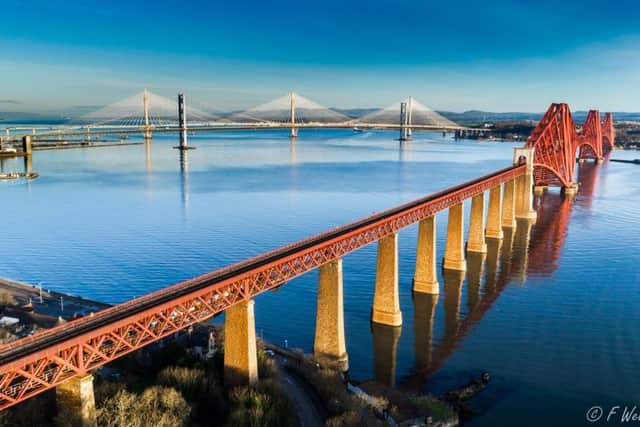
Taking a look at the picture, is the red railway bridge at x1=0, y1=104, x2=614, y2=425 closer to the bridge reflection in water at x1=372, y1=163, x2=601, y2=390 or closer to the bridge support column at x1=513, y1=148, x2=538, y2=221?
the bridge reflection in water at x1=372, y1=163, x2=601, y2=390

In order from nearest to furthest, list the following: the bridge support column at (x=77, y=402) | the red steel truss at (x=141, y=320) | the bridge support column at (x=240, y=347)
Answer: the red steel truss at (x=141, y=320), the bridge support column at (x=77, y=402), the bridge support column at (x=240, y=347)

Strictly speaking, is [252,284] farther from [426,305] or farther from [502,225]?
→ [502,225]

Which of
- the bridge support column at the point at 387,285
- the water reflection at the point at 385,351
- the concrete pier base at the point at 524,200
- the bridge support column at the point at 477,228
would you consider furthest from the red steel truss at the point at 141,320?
the concrete pier base at the point at 524,200

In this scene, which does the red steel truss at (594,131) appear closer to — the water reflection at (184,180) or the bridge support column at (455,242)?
the water reflection at (184,180)

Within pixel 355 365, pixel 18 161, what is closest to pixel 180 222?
pixel 355 365

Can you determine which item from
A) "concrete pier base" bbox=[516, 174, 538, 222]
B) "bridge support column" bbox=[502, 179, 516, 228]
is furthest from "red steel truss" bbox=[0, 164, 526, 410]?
"concrete pier base" bbox=[516, 174, 538, 222]

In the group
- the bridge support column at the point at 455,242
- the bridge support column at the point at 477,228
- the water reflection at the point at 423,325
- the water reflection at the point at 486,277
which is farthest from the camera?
the bridge support column at the point at 477,228

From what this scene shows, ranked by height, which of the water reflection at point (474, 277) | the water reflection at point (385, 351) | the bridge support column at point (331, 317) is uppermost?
the bridge support column at point (331, 317)
